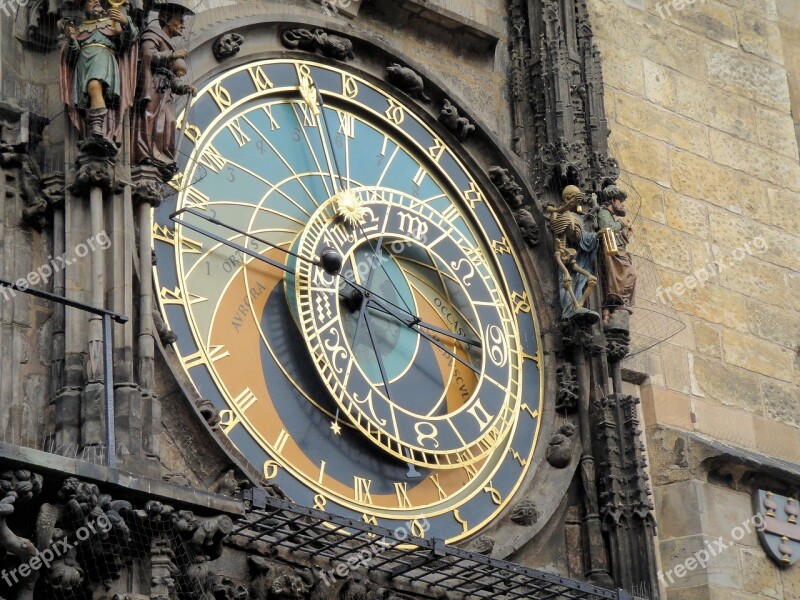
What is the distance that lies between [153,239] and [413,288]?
1.69 m

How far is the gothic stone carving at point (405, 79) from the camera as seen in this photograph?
35.8 ft

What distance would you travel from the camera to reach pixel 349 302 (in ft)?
33.3

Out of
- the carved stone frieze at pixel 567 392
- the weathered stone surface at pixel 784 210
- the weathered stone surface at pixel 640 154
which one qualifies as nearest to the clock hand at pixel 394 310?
the carved stone frieze at pixel 567 392

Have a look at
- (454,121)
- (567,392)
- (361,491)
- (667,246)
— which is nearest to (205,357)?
(361,491)

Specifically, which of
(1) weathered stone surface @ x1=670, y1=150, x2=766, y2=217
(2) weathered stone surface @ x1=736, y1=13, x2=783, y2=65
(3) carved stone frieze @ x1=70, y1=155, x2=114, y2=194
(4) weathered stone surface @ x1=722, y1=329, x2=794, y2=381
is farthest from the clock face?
(2) weathered stone surface @ x1=736, y1=13, x2=783, y2=65

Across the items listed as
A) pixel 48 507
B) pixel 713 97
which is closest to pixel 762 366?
pixel 713 97

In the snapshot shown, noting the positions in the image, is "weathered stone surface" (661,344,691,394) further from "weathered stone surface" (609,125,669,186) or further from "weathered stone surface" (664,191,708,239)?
"weathered stone surface" (609,125,669,186)

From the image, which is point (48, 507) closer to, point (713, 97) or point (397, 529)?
point (397, 529)

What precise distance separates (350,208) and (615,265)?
155cm

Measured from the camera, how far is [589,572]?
1030cm

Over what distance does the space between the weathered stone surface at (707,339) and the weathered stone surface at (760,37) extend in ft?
7.03

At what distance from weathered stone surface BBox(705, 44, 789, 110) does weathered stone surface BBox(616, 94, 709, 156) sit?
467 mm

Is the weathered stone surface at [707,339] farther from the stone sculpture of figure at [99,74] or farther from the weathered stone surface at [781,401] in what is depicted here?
the stone sculpture of figure at [99,74]

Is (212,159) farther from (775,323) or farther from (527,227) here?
(775,323)
